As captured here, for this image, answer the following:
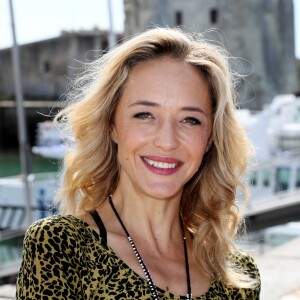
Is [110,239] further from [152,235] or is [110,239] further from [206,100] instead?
[206,100]

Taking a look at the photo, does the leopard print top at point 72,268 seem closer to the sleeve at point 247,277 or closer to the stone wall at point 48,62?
the sleeve at point 247,277

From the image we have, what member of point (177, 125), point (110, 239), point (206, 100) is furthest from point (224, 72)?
point (110, 239)

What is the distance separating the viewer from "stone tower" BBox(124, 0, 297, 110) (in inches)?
1291

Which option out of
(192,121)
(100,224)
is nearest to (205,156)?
(192,121)

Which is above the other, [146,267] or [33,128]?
[146,267]

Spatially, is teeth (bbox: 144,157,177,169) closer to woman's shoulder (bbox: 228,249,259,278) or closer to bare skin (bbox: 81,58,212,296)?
bare skin (bbox: 81,58,212,296)

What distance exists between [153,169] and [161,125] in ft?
0.32

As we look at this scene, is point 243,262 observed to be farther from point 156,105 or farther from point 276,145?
point 276,145

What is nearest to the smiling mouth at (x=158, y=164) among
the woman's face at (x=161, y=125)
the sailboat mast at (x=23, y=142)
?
the woman's face at (x=161, y=125)

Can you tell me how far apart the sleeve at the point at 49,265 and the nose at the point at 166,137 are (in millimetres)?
279

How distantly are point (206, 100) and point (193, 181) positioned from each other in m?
0.26

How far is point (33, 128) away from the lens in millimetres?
33781

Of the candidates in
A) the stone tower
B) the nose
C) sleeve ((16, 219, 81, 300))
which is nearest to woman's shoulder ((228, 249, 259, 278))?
the nose

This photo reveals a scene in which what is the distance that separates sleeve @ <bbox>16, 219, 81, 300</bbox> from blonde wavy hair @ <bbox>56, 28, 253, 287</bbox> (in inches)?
8.2
